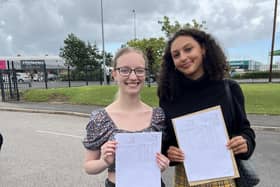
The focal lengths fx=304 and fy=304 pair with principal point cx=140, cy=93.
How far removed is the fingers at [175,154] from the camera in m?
1.69

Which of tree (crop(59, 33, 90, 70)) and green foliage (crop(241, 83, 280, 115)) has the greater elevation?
tree (crop(59, 33, 90, 70))

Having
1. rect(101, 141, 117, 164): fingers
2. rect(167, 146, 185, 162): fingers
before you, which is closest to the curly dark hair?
rect(167, 146, 185, 162): fingers

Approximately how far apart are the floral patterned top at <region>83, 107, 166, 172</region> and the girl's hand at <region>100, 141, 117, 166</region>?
0.26 feet

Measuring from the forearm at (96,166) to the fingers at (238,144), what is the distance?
686 millimetres

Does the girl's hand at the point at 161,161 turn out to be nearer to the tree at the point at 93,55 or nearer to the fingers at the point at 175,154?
the fingers at the point at 175,154

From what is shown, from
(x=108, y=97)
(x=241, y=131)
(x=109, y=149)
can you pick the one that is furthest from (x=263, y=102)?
(x=109, y=149)

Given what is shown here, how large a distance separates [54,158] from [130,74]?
182 inches

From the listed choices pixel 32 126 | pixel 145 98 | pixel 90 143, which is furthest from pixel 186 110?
pixel 145 98

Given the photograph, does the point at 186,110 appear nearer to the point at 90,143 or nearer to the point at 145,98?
the point at 90,143

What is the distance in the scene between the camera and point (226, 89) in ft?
5.66

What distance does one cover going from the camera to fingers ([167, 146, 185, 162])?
Answer: 169 cm

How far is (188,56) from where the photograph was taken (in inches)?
67.4

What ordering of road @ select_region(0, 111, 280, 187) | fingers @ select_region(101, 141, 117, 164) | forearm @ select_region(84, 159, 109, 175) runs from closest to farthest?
fingers @ select_region(101, 141, 117, 164), forearm @ select_region(84, 159, 109, 175), road @ select_region(0, 111, 280, 187)

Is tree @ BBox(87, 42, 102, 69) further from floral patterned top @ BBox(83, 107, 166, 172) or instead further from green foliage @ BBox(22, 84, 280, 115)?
floral patterned top @ BBox(83, 107, 166, 172)
